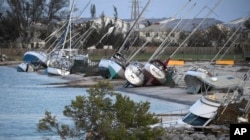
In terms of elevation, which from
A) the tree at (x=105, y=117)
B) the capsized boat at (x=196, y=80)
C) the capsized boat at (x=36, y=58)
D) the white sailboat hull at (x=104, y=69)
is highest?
the tree at (x=105, y=117)

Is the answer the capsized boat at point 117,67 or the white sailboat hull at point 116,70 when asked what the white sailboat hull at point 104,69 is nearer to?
the capsized boat at point 117,67

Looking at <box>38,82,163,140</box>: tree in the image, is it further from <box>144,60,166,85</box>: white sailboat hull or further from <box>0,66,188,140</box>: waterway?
<box>144,60,166,85</box>: white sailboat hull

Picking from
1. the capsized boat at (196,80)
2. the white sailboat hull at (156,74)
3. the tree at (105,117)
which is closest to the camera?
the tree at (105,117)

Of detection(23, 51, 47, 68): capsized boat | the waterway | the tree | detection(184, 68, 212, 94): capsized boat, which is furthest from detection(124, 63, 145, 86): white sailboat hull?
detection(23, 51, 47, 68): capsized boat

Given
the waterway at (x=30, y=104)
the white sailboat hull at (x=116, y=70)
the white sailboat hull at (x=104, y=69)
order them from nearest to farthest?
the waterway at (x=30, y=104)
the white sailboat hull at (x=116, y=70)
the white sailboat hull at (x=104, y=69)

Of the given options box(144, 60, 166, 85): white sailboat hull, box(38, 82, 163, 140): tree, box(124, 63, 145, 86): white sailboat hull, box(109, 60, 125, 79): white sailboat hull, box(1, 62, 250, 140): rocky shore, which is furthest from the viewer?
box(109, 60, 125, 79): white sailboat hull

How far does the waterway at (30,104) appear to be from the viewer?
2945 cm

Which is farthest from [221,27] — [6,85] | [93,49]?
[6,85]

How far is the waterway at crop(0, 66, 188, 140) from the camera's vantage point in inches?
1159

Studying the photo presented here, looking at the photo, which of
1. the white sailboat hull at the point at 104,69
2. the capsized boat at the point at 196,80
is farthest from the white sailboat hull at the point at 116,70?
the capsized boat at the point at 196,80

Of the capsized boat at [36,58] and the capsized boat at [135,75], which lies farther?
the capsized boat at [36,58]

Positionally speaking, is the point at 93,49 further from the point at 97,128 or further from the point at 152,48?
the point at 97,128

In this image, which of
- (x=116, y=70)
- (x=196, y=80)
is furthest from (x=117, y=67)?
(x=196, y=80)

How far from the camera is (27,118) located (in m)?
33.9
